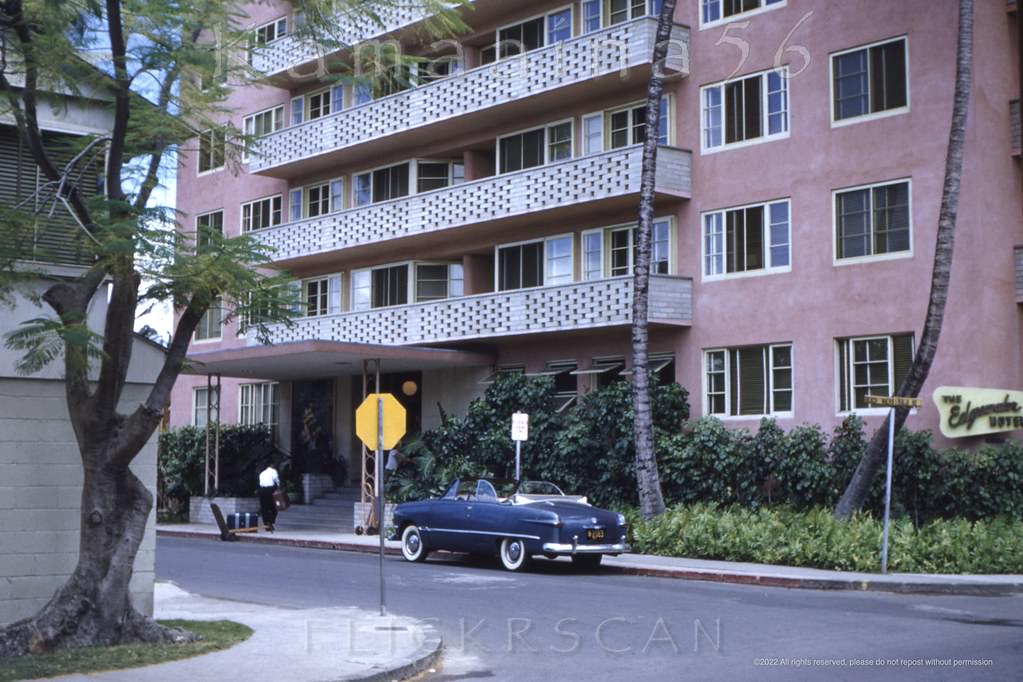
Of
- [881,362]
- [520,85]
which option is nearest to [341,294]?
[520,85]

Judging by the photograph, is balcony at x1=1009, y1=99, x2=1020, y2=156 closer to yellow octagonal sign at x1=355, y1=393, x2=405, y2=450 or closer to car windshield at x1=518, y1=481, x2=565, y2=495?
car windshield at x1=518, y1=481, x2=565, y2=495

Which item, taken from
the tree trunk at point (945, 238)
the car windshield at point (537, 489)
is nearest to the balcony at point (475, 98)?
the tree trunk at point (945, 238)

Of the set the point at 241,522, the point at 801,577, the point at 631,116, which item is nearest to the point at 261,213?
the point at 241,522

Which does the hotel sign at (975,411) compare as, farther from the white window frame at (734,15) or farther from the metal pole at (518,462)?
the white window frame at (734,15)

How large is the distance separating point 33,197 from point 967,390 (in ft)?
57.8

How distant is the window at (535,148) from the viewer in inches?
1272

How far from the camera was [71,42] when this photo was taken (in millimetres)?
12539

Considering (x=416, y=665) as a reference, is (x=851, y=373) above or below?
above

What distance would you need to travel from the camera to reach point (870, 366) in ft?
85.4

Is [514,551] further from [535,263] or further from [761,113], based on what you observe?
[535,263]

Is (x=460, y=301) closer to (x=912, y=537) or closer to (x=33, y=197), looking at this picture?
(x=912, y=537)

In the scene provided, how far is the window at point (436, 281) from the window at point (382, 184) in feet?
7.78

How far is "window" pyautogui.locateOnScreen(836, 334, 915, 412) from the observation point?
25531 mm

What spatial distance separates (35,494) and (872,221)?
59.6ft
